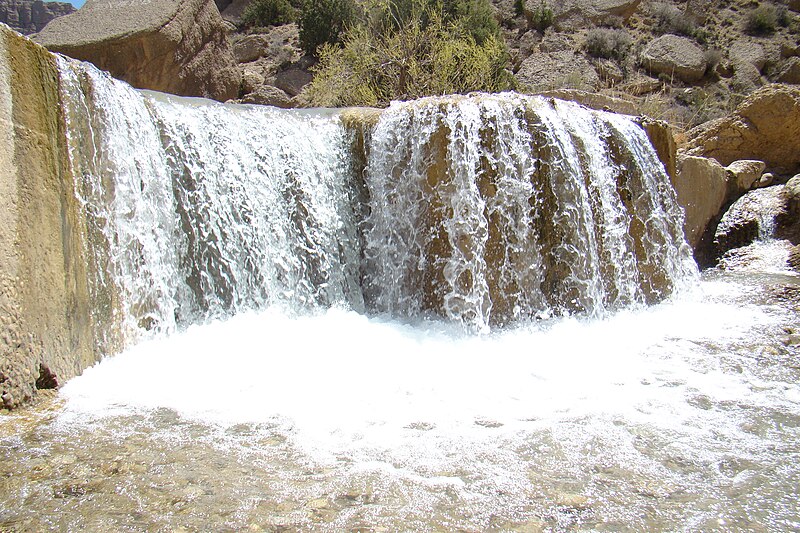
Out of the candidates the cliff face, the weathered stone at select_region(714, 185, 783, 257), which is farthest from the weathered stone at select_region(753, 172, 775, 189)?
the cliff face

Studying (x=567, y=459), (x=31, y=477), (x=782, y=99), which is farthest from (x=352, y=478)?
(x=782, y=99)

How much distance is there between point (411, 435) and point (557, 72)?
13622 millimetres

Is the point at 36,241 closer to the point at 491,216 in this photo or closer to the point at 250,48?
the point at 491,216

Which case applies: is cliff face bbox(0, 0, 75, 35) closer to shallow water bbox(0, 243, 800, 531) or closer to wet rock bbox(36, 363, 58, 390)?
shallow water bbox(0, 243, 800, 531)

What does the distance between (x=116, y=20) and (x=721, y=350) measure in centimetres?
899

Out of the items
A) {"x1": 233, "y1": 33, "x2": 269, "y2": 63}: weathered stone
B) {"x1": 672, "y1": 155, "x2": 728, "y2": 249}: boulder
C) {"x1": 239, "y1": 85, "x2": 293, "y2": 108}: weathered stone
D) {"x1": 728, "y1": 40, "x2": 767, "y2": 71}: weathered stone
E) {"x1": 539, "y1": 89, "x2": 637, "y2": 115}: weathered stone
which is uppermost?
{"x1": 233, "y1": 33, "x2": 269, "y2": 63}: weathered stone

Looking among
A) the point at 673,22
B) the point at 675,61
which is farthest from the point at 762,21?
the point at 675,61

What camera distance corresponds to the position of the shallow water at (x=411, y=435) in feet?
6.58

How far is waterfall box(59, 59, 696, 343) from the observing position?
14.6ft

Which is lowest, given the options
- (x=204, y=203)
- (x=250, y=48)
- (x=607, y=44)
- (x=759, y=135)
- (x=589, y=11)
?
(x=204, y=203)

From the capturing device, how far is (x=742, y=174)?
8.48 metres

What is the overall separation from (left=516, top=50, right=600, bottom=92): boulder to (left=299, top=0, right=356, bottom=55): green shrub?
15.3ft

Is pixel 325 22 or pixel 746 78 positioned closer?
pixel 325 22

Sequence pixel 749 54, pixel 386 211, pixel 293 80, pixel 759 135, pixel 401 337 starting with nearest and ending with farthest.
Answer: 1. pixel 401 337
2. pixel 386 211
3. pixel 759 135
4. pixel 293 80
5. pixel 749 54
